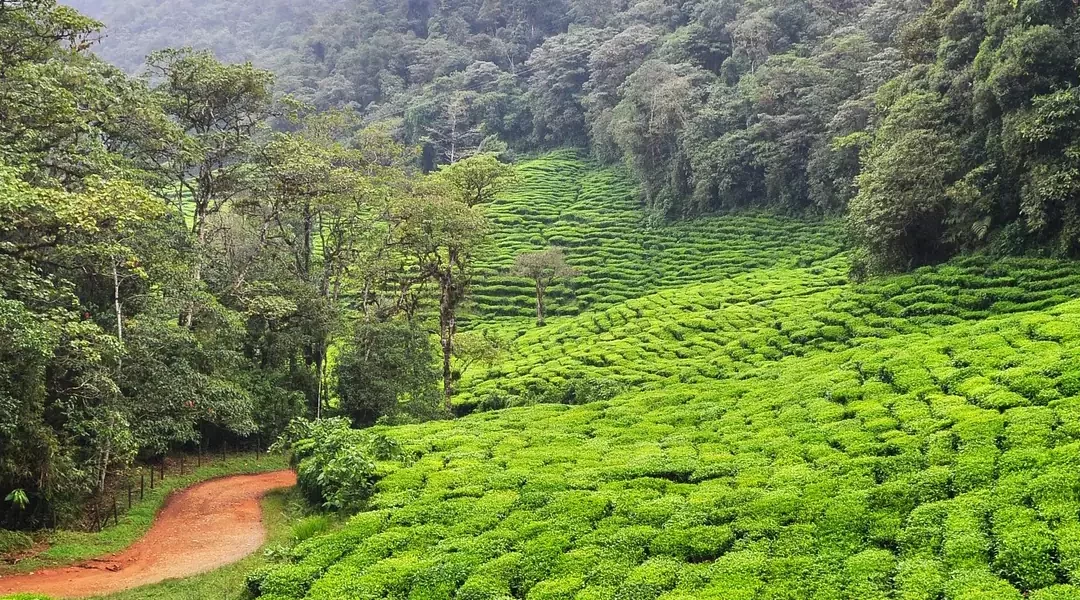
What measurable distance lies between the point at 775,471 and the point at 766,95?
4169 cm

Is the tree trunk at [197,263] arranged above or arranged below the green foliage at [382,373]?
above

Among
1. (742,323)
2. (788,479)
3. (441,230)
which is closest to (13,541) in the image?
(441,230)

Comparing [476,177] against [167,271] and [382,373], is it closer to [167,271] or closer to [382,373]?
[382,373]

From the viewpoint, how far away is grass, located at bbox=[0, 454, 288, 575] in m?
14.6

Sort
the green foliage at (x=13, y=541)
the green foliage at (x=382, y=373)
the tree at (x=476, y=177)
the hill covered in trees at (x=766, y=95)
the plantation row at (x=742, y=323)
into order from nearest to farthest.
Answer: the green foliage at (x=13, y=541) < the plantation row at (x=742, y=323) < the hill covered in trees at (x=766, y=95) < the green foliage at (x=382, y=373) < the tree at (x=476, y=177)

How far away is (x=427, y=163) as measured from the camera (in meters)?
77.3

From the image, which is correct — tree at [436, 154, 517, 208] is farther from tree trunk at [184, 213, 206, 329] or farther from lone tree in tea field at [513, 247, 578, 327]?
tree trunk at [184, 213, 206, 329]

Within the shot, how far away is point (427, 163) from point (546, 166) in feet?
50.1

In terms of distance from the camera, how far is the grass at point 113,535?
574 inches

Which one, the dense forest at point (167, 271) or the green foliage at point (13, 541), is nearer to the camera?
the green foliage at point (13, 541)

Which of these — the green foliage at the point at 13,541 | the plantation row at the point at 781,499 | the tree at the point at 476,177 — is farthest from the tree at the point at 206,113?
the plantation row at the point at 781,499

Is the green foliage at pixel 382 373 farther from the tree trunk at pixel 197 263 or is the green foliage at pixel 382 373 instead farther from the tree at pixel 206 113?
the tree at pixel 206 113

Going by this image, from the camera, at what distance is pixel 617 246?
5138 centimetres

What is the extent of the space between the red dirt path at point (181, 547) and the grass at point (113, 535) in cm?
26
